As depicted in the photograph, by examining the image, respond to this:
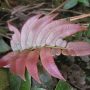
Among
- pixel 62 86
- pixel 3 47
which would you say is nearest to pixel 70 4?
pixel 3 47

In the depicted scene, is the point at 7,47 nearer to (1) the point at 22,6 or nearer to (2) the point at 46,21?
(2) the point at 46,21

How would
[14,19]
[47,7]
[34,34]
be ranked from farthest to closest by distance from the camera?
[47,7] < [14,19] < [34,34]

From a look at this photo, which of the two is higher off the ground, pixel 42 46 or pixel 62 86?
pixel 42 46

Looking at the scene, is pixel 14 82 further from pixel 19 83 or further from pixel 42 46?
pixel 42 46

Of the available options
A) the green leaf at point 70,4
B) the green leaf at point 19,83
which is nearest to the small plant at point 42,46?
the green leaf at point 19,83

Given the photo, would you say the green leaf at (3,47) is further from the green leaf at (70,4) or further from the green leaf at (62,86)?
the green leaf at (70,4)

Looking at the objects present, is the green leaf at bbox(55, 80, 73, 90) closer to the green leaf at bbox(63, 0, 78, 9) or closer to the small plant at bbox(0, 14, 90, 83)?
the small plant at bbox(0, 14, 90, 83)

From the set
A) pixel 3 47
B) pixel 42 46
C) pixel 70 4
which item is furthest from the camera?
pixel 70 4

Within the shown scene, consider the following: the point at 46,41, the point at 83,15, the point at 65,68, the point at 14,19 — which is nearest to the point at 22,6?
the point at 14,19
